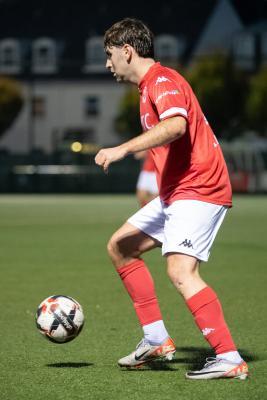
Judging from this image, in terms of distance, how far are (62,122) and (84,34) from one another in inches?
275

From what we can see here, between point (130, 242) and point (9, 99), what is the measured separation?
67.6m

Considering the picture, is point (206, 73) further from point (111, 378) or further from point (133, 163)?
point (111, 378)

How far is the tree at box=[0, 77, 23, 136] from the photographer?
74.0m

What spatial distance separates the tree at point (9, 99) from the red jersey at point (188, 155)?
68017 millimetres

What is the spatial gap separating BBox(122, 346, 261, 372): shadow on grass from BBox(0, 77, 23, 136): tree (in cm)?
6704

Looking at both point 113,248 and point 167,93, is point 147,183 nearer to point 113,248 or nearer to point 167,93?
point 113,248

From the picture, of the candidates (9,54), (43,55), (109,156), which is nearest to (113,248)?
(109,156)

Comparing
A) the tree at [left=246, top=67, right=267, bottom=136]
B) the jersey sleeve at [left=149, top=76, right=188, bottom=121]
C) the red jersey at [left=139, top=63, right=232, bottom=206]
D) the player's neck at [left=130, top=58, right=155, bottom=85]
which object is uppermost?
the player's neck at [left=130, top=58, right=155, bottom=85]

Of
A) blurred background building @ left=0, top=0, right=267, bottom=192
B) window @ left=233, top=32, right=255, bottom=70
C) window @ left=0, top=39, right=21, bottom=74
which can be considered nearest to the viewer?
window @ left=233, top=32, right=255, bottom=70

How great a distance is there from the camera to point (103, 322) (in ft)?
30.7

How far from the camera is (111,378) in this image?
674 cm

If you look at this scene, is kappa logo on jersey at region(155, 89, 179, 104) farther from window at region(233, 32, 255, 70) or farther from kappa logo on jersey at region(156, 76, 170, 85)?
window at region(233, 32, 255, 70)

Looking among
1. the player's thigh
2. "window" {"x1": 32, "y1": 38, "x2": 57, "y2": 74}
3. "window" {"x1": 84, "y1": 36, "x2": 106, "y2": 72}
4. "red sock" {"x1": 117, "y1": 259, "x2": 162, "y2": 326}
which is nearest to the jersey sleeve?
the player's thigh

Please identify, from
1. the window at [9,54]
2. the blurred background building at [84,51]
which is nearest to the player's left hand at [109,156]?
the blurred background building at [84,51]
